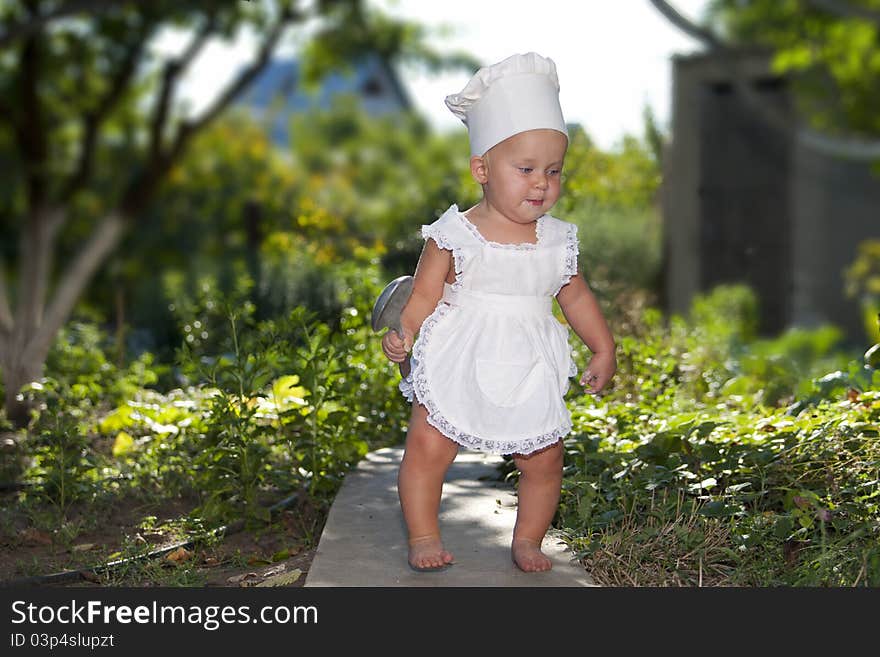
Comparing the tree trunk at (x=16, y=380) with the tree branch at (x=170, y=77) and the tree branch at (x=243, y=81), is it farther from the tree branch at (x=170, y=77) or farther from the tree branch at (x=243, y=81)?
the tree branch at (x=243, y=81)

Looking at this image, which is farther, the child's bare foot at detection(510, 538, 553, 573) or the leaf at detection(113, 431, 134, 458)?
the leaf at detection(113, 431, 134, 458)

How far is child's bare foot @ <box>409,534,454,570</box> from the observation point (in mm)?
3133

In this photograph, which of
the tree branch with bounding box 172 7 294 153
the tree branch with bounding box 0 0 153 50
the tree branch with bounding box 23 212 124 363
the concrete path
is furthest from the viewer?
the tree branch with bounding box 172 7 294 153

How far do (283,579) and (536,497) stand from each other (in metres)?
0.77

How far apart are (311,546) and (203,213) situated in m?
14.2

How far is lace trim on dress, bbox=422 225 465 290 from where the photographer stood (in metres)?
3.15

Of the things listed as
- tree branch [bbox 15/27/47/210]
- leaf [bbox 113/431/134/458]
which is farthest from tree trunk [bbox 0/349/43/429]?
tree branch [bbox 15/27/47/210]

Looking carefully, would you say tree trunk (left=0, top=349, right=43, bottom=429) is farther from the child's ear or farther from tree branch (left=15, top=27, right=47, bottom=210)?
tree branch (left=15, top=27, right=47, bottom=210)

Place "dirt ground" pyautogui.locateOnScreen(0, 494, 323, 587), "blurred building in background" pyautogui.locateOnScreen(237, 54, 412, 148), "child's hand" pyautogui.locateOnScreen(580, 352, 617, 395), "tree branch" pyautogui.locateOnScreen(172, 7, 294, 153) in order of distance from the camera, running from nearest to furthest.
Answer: "child's hand" pyautogui.locateOnScreen(580, 352, 617, 395) → "dirt ground" pyautogui.locateOnScreen(0, 494, 323, 587) → "tree branch" pyautogui.locateOnScreen(172, 7, 294, 153) → "blurred building in background" pyautogui.locateOnScreen(237, 54, 412, 148)

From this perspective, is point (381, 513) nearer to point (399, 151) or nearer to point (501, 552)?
point (501, 552)

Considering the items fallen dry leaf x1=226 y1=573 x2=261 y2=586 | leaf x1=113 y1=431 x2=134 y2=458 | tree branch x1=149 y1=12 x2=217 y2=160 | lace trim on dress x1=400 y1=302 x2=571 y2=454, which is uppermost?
tree branch x1=149 y1=12 x2=217 y2=160

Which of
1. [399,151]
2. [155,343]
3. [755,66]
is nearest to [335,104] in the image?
[399,151]

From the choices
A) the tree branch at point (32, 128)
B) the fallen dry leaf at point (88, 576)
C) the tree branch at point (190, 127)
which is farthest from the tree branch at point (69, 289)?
the fallen dry leaf at point (88, 576)

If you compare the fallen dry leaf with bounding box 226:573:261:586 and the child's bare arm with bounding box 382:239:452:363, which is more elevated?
the child's bare arm with bounding box 382:239:452:363
